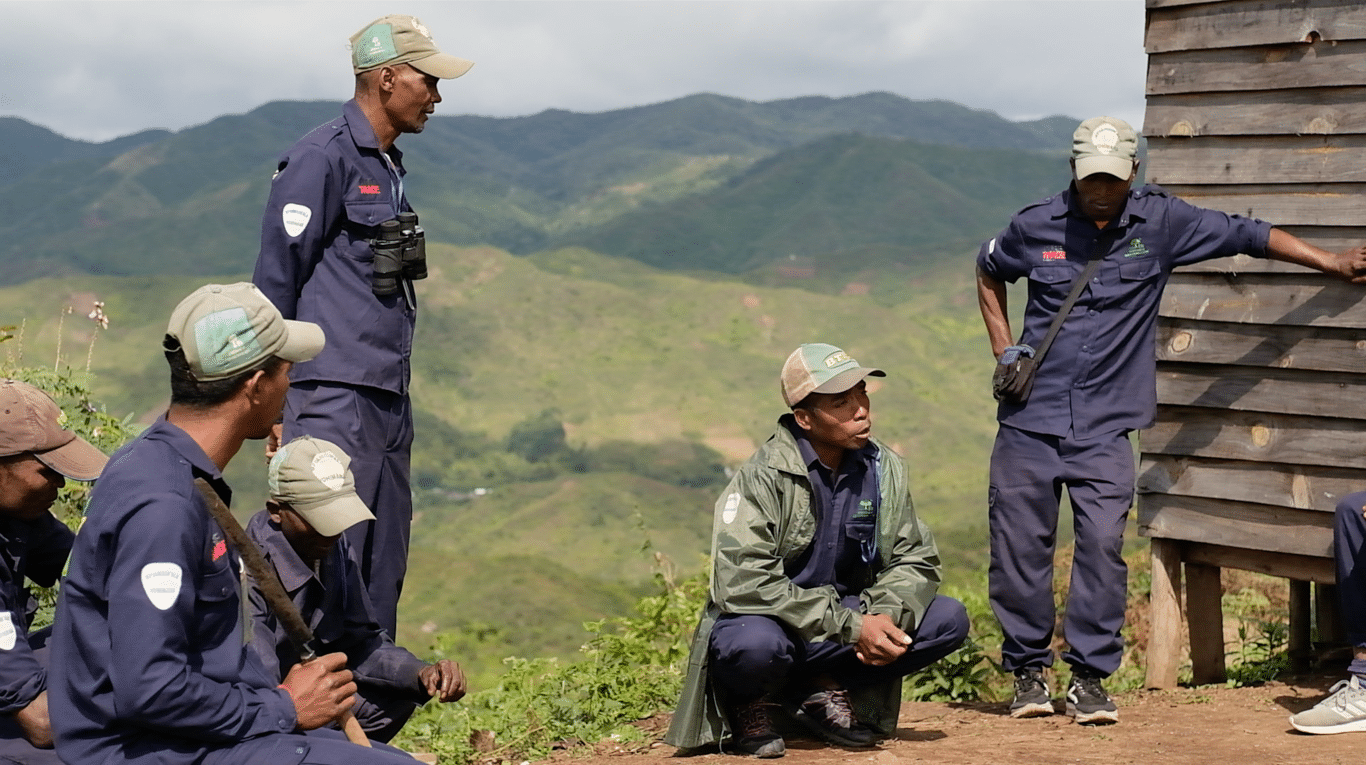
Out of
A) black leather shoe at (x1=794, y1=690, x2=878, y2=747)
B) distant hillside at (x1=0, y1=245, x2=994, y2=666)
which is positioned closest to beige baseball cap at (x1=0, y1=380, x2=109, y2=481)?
black leather shoe at (x1=794, y1=690, x2=878, y2=747)

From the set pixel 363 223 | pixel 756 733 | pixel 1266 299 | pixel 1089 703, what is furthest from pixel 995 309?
pixel 363 223

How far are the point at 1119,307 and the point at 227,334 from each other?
11.6 ft

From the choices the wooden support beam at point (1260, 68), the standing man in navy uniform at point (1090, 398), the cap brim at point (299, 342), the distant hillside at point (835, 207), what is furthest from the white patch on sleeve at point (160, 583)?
the distant hillside at point (835, 207)

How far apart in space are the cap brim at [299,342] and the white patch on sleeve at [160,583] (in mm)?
516

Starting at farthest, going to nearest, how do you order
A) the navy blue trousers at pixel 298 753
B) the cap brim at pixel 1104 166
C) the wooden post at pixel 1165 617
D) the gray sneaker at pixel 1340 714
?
the wooden post at pixel 1165 617, the cap brim at pixel 1104 166, the gray sneaker at pixel 1340 714, the navy blue trousers at pixel 298 753

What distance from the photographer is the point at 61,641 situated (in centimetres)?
292

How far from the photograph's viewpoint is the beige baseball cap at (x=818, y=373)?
459cm

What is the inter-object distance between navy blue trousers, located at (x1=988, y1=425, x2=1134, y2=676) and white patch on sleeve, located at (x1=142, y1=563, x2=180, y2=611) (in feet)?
11.2

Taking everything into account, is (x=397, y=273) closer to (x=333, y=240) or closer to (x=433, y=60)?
(x=333, y=240)

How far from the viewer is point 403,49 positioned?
4781 millimetres

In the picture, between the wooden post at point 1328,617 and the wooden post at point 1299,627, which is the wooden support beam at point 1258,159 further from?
the wooden post at point 1328,617

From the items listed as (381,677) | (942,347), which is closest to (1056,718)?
(381,677)

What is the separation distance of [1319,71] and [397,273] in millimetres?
3774

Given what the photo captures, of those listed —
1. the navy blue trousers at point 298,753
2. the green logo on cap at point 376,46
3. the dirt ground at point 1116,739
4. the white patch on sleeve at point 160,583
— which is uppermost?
the green logo on cap at point 376,46
